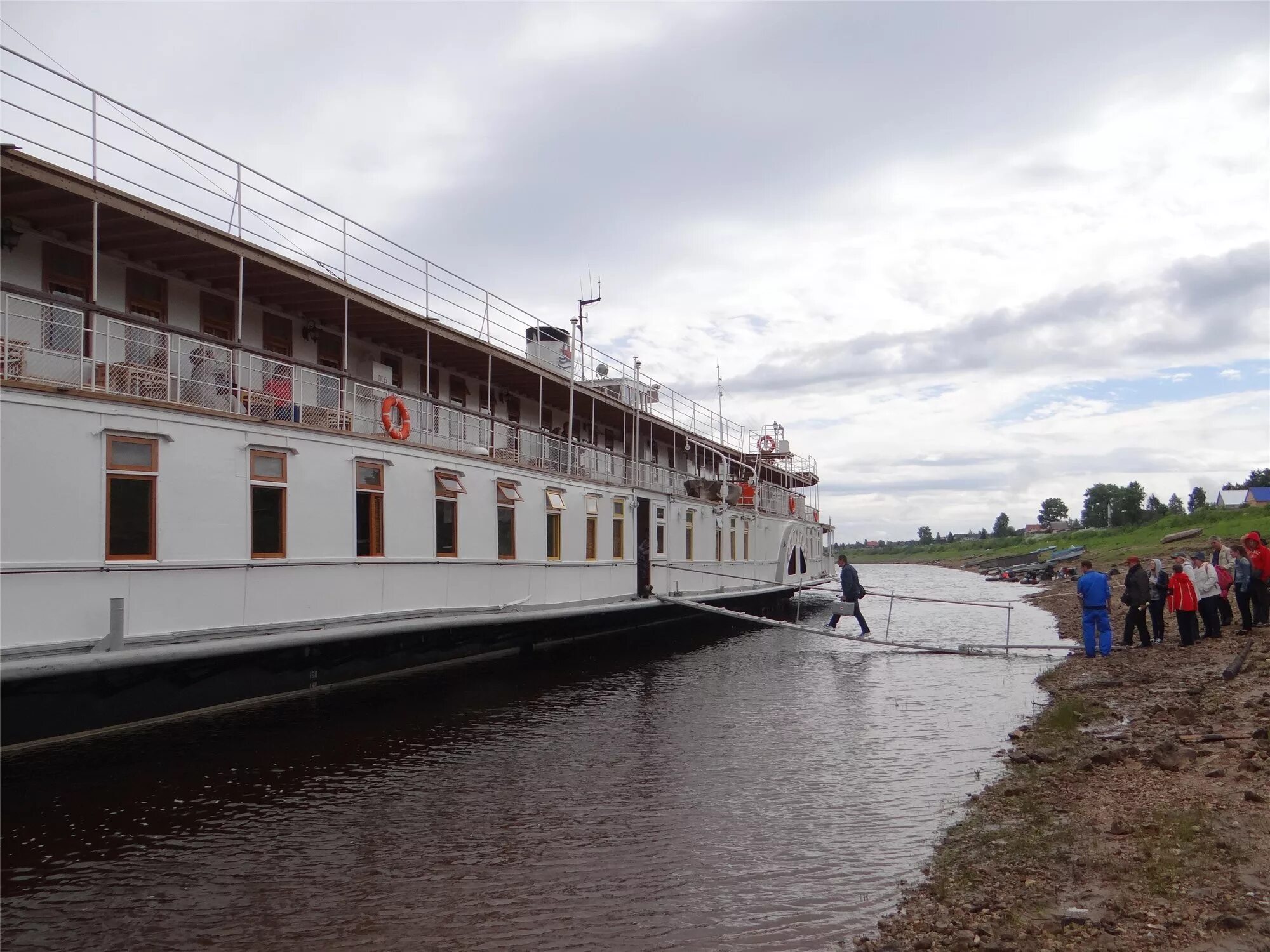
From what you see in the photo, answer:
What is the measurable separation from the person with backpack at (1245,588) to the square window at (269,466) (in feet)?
55.4

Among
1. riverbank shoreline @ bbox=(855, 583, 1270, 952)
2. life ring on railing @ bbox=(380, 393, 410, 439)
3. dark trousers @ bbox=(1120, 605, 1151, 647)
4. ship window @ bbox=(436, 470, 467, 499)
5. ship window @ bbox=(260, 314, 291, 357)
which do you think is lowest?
riverbank shoreline @ bbox=(855, 583, 1270, 952)

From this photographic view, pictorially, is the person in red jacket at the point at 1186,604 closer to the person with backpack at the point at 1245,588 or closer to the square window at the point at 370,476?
the person with backpack at the point at 1245,588

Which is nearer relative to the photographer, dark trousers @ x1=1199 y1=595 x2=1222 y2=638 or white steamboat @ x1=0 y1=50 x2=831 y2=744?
white steamboat @ x1=0 y1=50 x2=831 y2=744

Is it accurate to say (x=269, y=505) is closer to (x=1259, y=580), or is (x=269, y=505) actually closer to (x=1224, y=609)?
(x=1259, y=580)

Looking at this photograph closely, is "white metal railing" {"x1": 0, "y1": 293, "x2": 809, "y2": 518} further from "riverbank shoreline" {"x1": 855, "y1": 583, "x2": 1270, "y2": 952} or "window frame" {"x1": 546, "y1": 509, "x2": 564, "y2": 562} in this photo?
"riverbank shoreline" {"x1": 855, "y1": 583, "x2": 1270, "y2": 952}

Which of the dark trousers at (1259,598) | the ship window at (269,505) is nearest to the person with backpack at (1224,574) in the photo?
the dark trousers at (1259,598)

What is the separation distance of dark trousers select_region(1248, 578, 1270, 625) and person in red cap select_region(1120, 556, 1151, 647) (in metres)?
1.70

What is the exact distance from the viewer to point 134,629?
1008 centimetres

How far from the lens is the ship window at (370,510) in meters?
13.6

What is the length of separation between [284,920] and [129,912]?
1.21m

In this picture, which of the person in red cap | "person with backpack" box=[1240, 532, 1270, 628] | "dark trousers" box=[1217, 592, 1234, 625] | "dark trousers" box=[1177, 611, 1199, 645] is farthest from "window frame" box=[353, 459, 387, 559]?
"dark trousers" box=[1217, 592, 1234, 625]

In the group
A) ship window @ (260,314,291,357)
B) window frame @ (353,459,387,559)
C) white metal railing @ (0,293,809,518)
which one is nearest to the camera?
white metal railing @ (0,293,809,518)

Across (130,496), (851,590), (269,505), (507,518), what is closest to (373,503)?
(269,505)

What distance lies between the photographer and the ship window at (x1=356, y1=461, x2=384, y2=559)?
13.6 meters
